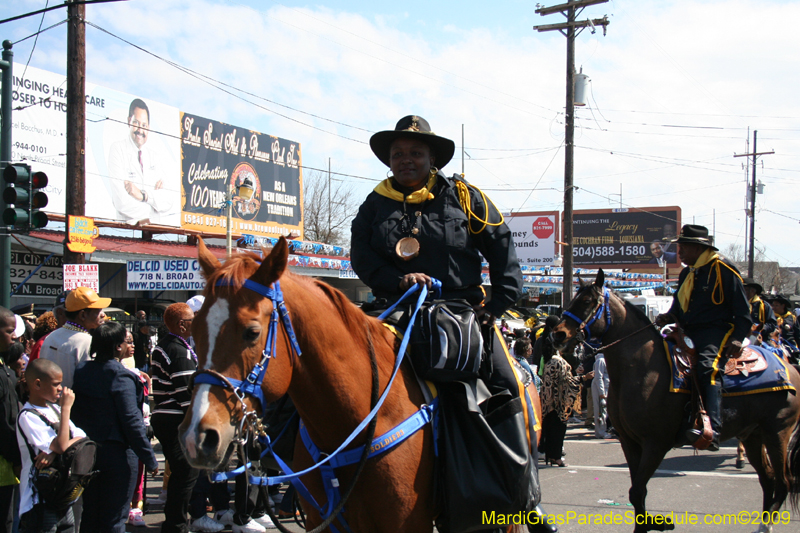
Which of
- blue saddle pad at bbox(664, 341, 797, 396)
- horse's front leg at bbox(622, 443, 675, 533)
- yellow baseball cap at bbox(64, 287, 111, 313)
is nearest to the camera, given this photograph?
horse's front leg at bbox(622, 443, 675, 533)

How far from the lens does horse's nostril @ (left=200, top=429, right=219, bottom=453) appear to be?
2199mm

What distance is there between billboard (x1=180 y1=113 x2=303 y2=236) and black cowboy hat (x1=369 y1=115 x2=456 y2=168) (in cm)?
1985

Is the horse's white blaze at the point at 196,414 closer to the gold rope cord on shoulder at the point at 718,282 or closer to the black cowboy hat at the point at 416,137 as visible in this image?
the black cowboy hat at the point at 416,137

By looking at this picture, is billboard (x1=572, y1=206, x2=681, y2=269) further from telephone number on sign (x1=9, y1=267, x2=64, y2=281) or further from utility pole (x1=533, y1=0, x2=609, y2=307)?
telephone number on sign (x1=9, y1=267, x2=64, y2=281)

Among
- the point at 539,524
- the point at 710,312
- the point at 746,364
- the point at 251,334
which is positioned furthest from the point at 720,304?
the point at 251,334

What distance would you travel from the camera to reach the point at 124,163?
21.1 metres

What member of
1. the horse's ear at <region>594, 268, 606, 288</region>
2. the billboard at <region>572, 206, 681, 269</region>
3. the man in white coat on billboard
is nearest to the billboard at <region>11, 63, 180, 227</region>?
the man in white coat on billboard

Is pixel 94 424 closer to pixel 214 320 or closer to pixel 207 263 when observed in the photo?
pixel 207 263

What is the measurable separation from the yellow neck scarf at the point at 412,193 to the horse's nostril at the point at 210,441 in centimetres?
189

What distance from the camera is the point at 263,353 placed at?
2451mm

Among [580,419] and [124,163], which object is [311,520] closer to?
[580,419]

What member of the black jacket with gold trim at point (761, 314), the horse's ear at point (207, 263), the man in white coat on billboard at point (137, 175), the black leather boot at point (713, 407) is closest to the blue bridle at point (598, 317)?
the black leather boot at point (713, 407)

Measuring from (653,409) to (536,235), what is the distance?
32.6 metres

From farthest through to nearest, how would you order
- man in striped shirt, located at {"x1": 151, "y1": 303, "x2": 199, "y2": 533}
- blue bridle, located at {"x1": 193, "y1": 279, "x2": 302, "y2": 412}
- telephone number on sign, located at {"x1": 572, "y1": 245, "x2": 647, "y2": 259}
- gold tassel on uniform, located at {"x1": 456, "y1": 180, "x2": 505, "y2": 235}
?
1. telephone number on sign, located at {"x1": 572, "y1": 245, "x2": 647, "y2": 259}
2. man in striped shirt, located at {"x1": 151, "y1": 303, "x2": 199, "y2": 533}
3. gold tassel on uniform, located at {"x1": 456, "y1": 180, "x2": 505, "y2": 235}
4. blue bridle, located at {"x1": 193, "y1": 279, "x2": 302, "y2": 412}
